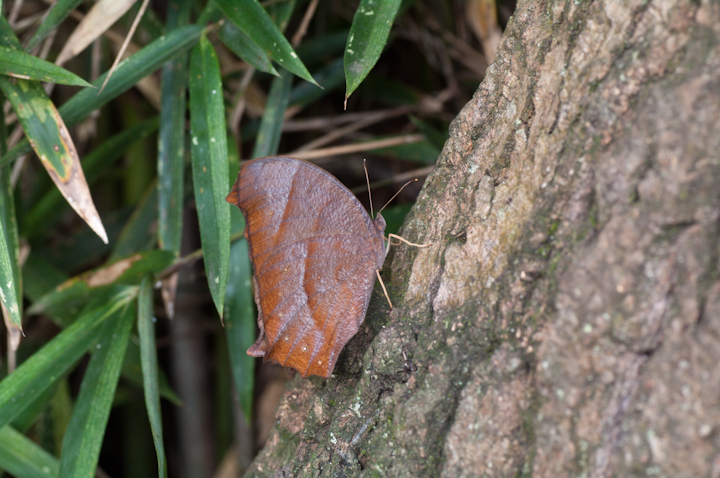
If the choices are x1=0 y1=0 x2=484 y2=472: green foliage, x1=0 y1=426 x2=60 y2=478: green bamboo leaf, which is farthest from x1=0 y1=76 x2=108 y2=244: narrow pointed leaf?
x1=0 y1=426 x2=60 y2=478: green bamboo leaf

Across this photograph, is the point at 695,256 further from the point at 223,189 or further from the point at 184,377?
the point at 184,377

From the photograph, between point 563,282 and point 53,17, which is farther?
point 53,17

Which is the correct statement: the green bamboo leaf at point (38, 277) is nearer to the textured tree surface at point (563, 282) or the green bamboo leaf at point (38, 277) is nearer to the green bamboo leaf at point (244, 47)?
the green bamboo leaf at point (244, 47)

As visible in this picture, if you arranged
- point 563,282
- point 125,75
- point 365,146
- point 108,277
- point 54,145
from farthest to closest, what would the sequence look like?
point 365,146
point 108,277
point 125,75
point 54,145
point 563,282

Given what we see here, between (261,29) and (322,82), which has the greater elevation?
(261,29)

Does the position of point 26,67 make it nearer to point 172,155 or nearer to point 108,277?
point 172,155

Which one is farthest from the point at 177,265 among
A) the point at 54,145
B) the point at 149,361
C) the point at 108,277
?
the point at 54,145
